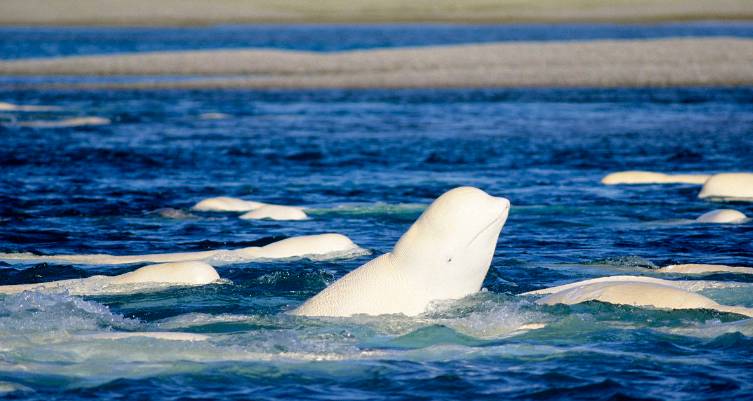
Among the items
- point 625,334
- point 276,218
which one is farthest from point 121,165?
point 625,334

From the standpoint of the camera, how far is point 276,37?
88.4 meters

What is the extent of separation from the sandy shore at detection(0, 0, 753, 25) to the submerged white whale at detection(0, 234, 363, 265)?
9977 cm

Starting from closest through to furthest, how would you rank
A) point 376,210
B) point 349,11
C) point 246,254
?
point 246,254 → point 376,210 → point 349,11

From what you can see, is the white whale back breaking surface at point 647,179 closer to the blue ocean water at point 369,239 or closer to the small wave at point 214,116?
the blue ocean water at point 369,239

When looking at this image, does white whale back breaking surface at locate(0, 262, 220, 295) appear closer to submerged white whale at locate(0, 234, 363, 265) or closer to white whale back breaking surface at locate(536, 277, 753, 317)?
submerged white whale at locate(0, 234, 363, 265)

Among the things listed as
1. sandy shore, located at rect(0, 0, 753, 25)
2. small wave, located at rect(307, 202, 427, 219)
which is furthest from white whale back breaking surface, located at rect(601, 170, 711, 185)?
sandy shore, located at rect(0, 0, 753, 25)

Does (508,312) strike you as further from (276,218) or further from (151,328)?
Result: (276,218)

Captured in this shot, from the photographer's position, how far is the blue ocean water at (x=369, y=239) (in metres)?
9.69

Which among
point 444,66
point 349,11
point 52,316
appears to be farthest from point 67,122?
point 349,11

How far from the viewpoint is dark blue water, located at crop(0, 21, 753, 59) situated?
74250mm

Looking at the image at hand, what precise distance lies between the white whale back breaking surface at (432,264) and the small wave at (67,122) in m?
25.4

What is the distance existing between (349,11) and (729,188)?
358 ft

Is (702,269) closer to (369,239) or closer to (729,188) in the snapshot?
(369,239)

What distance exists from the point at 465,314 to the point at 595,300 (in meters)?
1.44
